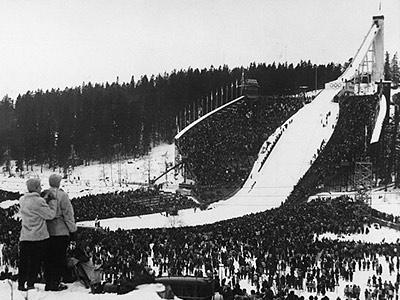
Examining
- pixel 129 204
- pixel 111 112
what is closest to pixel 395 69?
pixel 111 112

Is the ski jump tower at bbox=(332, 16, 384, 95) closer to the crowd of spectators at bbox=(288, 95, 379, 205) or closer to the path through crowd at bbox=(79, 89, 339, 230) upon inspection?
the path through crowd at bbox=(79, 89, 339, 230)

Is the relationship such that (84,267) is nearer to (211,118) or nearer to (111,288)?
(111,288)

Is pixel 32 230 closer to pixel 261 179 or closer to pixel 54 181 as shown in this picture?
pixel 54 181

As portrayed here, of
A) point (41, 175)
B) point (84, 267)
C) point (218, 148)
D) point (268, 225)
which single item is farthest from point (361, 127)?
point (84, 267)

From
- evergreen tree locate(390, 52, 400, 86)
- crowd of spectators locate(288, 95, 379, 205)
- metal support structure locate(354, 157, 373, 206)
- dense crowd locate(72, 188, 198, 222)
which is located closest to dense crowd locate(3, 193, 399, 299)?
metal support structure locate(354, 157, 373, 206)

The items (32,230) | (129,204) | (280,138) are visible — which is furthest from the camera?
(280,138)

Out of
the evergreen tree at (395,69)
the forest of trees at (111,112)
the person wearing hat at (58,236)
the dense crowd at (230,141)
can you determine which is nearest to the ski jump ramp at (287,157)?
the dense crowd at (230,141)
